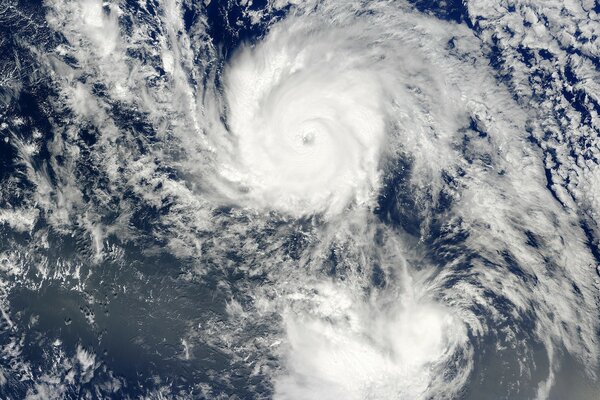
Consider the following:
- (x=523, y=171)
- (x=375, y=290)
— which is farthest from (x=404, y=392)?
(x=523, y=171)

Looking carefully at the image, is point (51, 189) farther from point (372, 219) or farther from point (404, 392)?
point (404, 392)

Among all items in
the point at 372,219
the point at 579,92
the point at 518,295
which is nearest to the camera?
the point at 579,92

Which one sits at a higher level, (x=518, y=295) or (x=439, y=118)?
(x=439, y=118)

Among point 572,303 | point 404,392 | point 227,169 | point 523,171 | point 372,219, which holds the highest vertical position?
point 227,169

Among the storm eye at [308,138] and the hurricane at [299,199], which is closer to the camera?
the hurricane at [299,199]

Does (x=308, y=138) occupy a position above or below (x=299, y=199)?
above

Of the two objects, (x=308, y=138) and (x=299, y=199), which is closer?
(x=299, y=199)

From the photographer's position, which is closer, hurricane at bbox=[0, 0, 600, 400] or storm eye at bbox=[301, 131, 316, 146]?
hurricane at bbox=[0, 0, 600, 400]

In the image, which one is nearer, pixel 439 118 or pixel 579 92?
pixel 579 92
